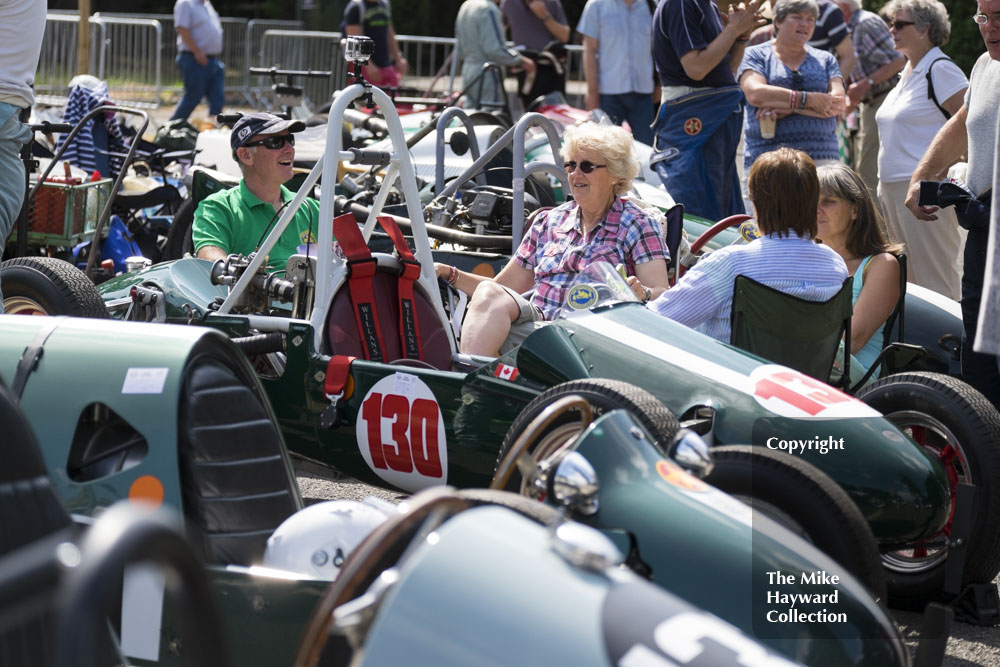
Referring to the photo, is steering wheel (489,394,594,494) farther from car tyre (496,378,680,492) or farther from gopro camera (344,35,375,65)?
gopro camera (344,35,375,65)

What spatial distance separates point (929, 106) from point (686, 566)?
4.81 m

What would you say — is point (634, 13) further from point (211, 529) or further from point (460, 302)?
point (211, 529)

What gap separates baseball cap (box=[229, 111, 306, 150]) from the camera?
510 centimetres

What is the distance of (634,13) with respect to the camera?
358 inches

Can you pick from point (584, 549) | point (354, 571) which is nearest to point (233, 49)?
point (354, 571)

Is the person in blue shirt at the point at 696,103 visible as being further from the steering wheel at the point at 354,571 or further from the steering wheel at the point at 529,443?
the steering wheel at the point at 354,571

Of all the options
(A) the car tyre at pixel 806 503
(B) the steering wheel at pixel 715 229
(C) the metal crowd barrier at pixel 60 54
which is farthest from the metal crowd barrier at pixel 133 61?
(A) the car tyre at pixel 806 503

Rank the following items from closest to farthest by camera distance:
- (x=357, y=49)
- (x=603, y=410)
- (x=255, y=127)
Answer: (x=603, y=410), (x=357, y=49), (x=255, y=127)

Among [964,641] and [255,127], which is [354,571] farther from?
[255,127]

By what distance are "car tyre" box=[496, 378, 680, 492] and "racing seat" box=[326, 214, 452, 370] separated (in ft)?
3.44

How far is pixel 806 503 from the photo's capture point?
2.88 m

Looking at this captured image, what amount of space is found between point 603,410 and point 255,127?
101 inches

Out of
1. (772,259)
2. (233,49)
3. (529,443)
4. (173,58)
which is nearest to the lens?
(529,443)

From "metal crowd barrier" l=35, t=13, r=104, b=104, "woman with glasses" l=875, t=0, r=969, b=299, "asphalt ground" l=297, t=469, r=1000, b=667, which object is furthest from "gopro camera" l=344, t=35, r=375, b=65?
"metal crowd barrier" l=35, t=13, r=104, b=104
